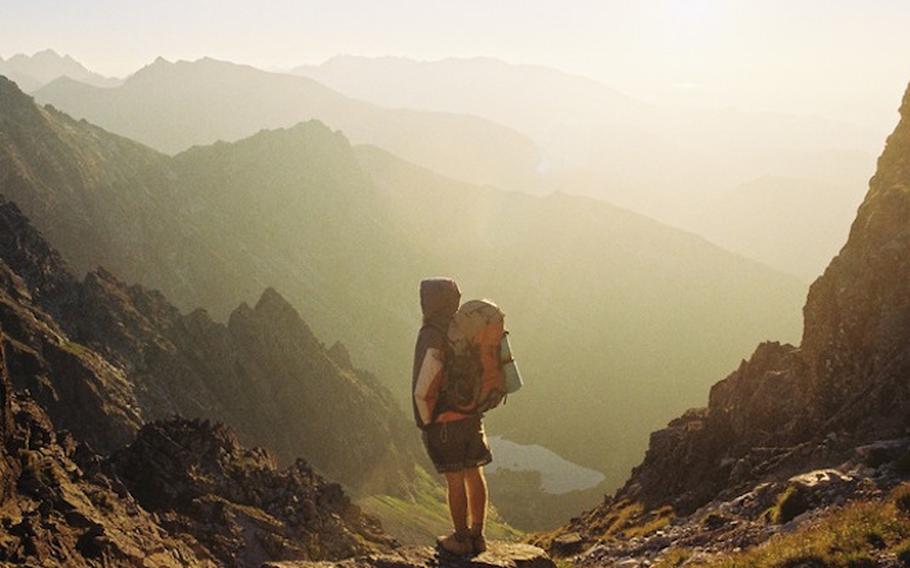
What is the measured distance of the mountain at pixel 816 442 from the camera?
17.9 meters

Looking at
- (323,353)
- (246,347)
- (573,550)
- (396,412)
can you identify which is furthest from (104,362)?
(573,550)

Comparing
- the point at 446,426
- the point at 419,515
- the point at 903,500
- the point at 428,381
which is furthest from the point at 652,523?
the point at 419,515

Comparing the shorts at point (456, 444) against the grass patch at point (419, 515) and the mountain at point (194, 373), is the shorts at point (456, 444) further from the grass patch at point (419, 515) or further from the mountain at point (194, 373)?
the grass patch at point (419, 515)

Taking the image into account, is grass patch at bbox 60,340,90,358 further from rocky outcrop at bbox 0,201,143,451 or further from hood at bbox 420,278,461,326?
hood at bbox 420,278,461,326

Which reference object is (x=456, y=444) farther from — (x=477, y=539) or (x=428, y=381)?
(x=477, y=539)

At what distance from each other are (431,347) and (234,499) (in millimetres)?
49957

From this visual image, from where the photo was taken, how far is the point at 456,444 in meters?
12.4

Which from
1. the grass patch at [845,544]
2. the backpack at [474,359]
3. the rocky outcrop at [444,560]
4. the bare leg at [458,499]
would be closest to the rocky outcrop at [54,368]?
the rocky outcrop at [444,560]

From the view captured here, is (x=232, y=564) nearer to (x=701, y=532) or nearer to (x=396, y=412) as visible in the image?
(x=701, y=532)

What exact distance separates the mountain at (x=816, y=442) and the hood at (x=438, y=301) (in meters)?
7.30

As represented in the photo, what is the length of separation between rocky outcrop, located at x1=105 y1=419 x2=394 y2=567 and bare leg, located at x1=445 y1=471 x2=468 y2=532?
33349 millimetres

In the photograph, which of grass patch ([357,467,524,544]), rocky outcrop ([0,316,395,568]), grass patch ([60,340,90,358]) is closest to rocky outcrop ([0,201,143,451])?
grass patch ([60,340,90,358])

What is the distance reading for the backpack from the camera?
480 inches

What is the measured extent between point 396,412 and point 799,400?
133732mm
